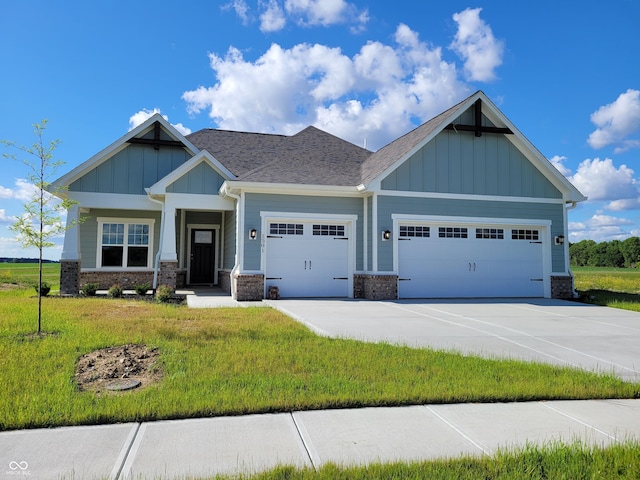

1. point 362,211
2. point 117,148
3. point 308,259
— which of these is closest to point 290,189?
point 308,259

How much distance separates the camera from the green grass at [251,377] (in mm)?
4039

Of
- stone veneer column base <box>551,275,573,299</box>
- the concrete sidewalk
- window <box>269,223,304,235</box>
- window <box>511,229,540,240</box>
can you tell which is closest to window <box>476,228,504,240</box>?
window <box>511,229,540,240</box>

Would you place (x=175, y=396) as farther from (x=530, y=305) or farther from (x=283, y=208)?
(x=530, y=305)

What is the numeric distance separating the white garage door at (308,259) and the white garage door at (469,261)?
1.93 m

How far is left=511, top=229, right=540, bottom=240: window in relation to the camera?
595 inches

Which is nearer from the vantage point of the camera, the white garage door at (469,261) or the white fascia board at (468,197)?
the white fascia board at (468,197)

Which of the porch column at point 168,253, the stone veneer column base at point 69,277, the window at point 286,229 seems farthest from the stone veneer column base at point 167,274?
the window at point 286,229

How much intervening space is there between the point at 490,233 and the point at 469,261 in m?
1.27

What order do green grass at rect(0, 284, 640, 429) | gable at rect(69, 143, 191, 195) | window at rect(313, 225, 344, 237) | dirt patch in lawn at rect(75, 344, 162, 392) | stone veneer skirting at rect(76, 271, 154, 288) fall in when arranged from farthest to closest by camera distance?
stone veneer skirting at rect(76, 271, 154, 288)
gable at rect(69, 143, 191, 195)
window at rect(313, 225, 344, 237)
dirt patch in lawn at rect(75, 344, 162, 392)
green grass at rect(0, 284, 640, 429)

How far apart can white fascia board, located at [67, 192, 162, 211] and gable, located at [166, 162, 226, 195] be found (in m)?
1.75

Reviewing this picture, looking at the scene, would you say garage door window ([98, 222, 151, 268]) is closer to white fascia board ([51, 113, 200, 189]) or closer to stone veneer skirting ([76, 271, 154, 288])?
stone veneer skirting ([76, 271, 154, 288])

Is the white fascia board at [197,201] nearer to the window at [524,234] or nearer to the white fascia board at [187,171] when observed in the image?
the white fascia board at [187,171]

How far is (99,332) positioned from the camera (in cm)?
739

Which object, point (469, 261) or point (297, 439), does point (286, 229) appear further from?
point (297, 439)
